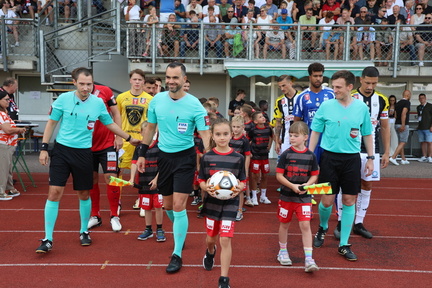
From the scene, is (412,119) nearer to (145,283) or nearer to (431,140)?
(431,140)

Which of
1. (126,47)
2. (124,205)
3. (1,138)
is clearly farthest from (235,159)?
(126,47)

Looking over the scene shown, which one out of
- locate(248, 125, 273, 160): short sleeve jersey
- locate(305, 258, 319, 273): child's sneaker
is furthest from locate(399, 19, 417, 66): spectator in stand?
locate(305, 258, 319, 273): child's sneaker

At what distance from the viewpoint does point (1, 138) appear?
7.93 metres

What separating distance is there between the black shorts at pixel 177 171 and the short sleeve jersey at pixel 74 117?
3.42 feet

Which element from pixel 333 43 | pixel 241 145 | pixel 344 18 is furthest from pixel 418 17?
pixel 241 145

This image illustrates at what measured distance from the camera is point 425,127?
13.5m

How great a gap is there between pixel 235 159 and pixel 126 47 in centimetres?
974

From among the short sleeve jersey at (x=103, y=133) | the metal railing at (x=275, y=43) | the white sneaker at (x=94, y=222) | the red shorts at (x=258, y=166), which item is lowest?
the white sneaker at (x=94, y=222)

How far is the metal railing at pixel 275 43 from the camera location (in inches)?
506

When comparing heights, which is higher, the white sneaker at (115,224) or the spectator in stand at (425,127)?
the spectator in stand at (425,127)

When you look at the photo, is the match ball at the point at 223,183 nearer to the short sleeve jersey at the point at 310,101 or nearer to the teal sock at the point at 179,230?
the teal sock at the point at 179,230

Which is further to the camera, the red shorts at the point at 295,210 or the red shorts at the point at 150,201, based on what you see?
the red shorts at the point at 150,201

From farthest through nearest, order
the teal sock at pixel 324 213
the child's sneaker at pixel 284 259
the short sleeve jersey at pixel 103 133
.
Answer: the short sleeve jersey at pixel 103 133 < the teal sock at pixel 324 213 < the child's sneaker at pixel 284 259

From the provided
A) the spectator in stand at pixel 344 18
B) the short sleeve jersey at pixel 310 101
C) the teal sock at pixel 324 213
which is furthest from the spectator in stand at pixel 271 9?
the teal sock at pixel 324 213
